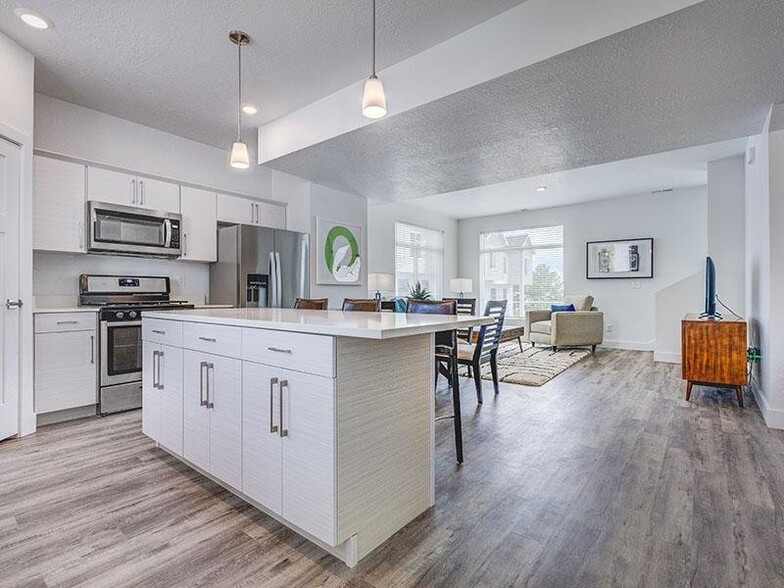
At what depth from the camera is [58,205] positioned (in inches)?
130

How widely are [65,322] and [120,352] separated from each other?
448 mm

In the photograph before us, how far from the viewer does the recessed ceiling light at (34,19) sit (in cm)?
242

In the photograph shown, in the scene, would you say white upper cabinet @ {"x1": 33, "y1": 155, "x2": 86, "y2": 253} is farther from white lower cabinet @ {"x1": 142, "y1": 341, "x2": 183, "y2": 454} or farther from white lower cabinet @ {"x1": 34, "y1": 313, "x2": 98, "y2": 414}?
white lower cabinet @ {"x1": 142, "y1": 341, "x2": 183, "y2": 454}

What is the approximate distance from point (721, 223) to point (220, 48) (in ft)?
18.0

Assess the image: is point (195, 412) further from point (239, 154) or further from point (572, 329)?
point (572, 329)

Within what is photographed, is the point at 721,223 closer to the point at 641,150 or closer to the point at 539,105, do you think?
the point at 641,150

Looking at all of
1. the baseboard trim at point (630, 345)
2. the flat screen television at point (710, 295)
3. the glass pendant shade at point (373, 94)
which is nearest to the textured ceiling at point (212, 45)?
the glass pendant shade at point (373, 94)

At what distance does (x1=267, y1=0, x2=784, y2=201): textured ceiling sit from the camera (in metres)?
2.13

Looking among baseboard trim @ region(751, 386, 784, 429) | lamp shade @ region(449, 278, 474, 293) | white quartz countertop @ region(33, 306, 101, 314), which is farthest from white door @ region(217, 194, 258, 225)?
baseboard trim @ region(751, 386, 784, 429)

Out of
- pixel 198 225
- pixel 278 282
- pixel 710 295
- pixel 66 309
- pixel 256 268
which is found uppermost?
pixel 198 225

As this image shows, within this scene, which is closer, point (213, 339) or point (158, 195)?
point (213, 339)

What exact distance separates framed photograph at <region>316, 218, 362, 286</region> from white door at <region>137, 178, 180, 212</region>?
1.60 metres

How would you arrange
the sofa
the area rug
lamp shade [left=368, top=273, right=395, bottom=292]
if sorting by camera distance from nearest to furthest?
the area rug → lamp shade [left=368, top=273, right=395, bottom=292] → the sofa

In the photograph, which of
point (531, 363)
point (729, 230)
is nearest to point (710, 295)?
point (729, 230)
